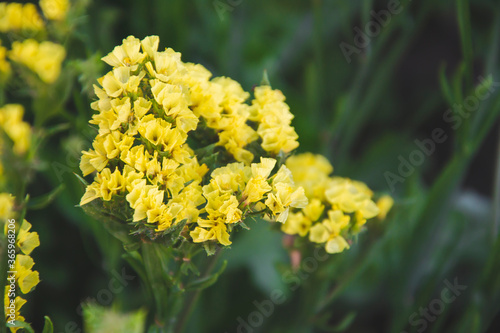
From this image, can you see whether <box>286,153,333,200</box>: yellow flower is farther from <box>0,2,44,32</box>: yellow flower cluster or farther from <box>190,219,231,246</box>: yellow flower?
<box>0,2,44,32</box>: yellow flower cluster

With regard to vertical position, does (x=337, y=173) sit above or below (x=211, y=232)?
below

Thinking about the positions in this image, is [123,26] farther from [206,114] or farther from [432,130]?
[432,130]

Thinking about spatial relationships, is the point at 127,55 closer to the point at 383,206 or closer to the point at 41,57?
the point at 41,57

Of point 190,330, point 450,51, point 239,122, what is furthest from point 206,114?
point 450,51

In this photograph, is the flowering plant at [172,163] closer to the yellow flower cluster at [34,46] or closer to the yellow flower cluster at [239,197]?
the yellow flower cluster at [239,197]

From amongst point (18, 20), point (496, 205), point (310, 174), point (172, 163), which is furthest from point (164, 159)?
point (496, 205)

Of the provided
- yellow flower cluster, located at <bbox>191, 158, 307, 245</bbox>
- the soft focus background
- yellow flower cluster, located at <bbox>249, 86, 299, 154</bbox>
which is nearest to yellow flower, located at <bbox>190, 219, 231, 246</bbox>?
yellow flower cluster, located at <bbox>191, 158, 307, 245</bbox>

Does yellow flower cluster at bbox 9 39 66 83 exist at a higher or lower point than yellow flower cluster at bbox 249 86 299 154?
lower
